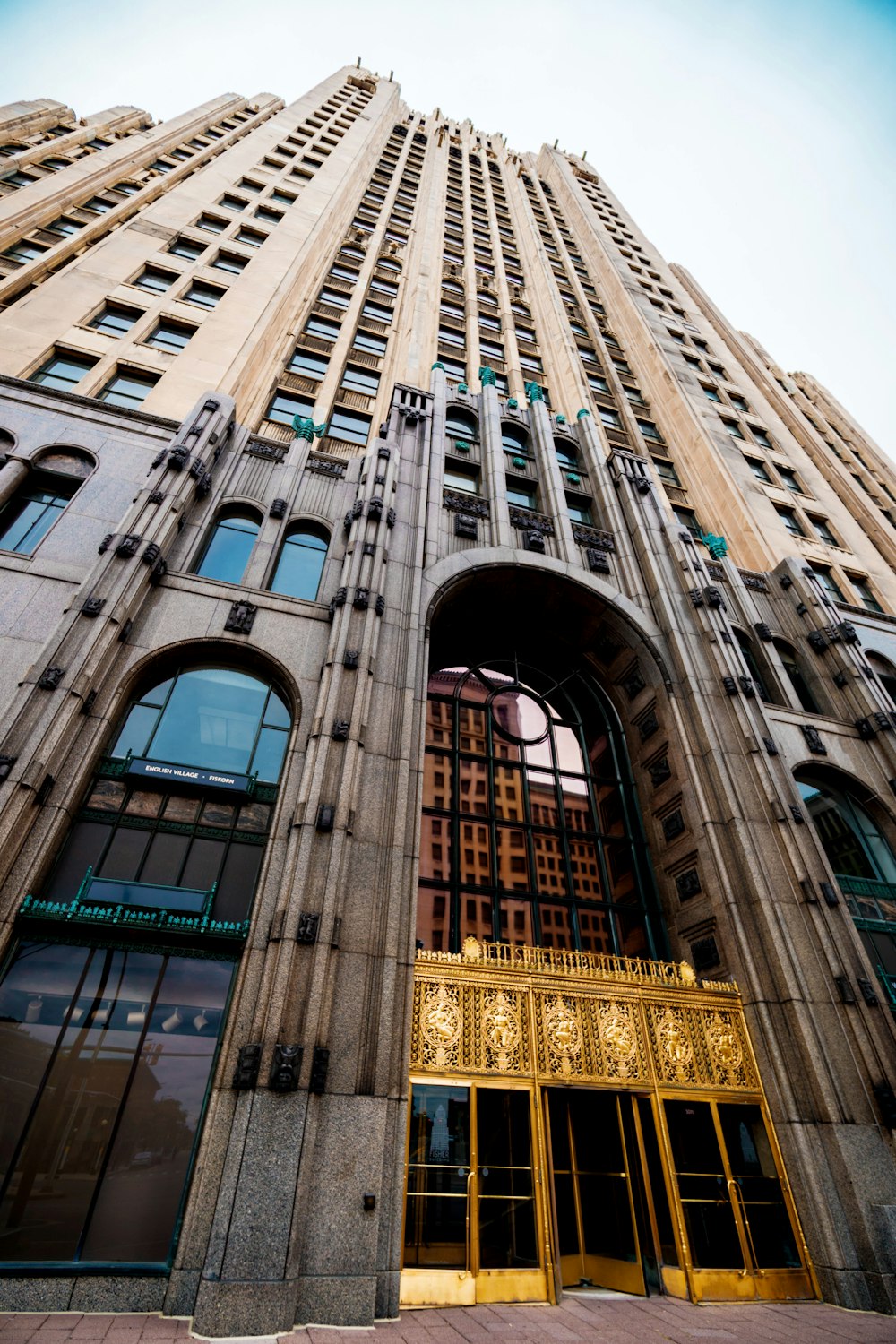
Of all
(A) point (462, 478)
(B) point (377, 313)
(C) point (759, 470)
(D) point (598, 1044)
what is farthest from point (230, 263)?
(D) point (598, 1044)

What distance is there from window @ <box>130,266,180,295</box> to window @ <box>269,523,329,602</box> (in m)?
16.0

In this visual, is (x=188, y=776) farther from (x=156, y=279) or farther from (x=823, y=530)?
(x=823, y=530)

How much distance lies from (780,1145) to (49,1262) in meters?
12.0

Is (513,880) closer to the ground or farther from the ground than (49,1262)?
farther from the ground

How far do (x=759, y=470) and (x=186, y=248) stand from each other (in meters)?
31.0

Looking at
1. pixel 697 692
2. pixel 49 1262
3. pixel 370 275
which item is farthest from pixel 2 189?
pixel 49 1262

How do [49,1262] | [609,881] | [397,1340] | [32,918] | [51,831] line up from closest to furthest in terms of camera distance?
1. [397,1340]
2. [49,1262]
3. [32,918]
4. [51,831]
5. [609,881]

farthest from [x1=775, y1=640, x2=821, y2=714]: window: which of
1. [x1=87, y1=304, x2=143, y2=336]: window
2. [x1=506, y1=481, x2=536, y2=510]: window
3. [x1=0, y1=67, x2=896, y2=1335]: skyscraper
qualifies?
[x1=87, y1=304, x2=143, y2=336]: window

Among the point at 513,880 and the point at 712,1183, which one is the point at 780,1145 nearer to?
the point at 712,1183

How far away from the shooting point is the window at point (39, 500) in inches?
591

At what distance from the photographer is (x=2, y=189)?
3053 centimetres

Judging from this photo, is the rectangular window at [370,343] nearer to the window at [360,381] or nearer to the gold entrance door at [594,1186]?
the window at [360,381]

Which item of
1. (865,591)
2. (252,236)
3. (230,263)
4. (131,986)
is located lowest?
(131,986)

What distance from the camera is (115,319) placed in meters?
23.9
